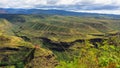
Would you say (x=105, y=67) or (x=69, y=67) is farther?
(x=69, y=67)

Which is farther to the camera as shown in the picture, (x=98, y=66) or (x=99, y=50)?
(x=99, y=50)

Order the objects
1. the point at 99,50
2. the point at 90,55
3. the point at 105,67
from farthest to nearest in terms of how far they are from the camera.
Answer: the point at 99,50
the point at 90,55
the point at 105,67

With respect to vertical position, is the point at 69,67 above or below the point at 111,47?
below

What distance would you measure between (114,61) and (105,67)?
2.01ft

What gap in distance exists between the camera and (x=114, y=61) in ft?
53.0

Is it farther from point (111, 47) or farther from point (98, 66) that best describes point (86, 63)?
point (111, 47)

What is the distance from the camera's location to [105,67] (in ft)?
52.9

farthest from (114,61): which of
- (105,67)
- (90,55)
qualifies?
(90,55)

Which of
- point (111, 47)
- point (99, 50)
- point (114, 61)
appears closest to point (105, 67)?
point (114, 61)

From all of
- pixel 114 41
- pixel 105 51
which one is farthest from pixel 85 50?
pixel 114 41

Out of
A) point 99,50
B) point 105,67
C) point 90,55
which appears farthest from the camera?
point 99,50

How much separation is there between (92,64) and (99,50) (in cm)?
269

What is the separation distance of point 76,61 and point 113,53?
238 centimetres

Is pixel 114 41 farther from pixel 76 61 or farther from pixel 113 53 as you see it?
pixel 76 61
